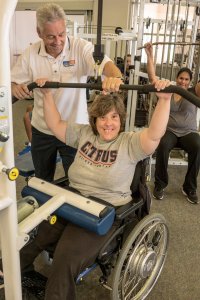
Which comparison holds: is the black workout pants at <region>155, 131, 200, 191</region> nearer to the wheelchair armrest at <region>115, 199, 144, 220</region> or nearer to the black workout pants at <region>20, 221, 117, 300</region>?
the wheelchair armrest at <region>115, 199, 144, 220</region>

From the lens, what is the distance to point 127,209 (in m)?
1.40

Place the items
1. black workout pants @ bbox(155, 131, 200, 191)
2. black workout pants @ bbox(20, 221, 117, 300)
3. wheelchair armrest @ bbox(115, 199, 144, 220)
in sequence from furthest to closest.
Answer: black workout pants @ bbox(155, 131, 200, 191) < wheelchair armrest @ bbox(115, 199, 144, 220) < black workout pants @ bbox(20, 221, 117, 300)

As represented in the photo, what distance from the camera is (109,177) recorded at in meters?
1.46

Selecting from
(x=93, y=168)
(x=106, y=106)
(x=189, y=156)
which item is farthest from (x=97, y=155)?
(x=189, y=156)

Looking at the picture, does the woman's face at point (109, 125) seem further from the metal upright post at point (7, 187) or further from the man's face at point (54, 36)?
the metal upright post at point (7, 187)

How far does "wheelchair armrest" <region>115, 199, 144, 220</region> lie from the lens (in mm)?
1349

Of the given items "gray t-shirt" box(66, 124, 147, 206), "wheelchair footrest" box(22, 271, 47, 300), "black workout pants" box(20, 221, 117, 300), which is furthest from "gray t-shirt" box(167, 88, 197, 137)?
"wheelchair footrest" box(22, 271, 47, 300)

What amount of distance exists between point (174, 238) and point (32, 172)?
114 cm

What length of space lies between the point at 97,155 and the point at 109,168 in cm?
10

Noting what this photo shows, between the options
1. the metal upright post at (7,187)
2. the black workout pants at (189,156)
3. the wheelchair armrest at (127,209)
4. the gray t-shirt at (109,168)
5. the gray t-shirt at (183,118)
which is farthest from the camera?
the gray t-shirt at (183,118)

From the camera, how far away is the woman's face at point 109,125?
4.95 feet

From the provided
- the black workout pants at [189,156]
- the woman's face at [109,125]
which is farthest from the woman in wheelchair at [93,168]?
the black workout pants at [189,156]

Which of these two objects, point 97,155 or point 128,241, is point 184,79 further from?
point 128,241

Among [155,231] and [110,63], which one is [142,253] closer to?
[155,231]
